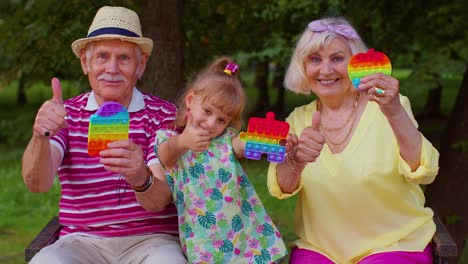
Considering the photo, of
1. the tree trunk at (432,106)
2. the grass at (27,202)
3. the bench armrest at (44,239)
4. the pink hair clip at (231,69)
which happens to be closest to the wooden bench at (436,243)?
the bench armrest at (44,239)

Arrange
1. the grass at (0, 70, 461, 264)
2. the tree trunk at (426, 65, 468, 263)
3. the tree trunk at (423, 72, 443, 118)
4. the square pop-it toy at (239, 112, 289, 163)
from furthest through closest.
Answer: the tree trunk at (423, 72, 443, 118) < the grass at (0, 70, 461, 264) < the tree trunk at (426, 65, 468, 263) < the square pop-it toy at (239, 112, 289, 163)

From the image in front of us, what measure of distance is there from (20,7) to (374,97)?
3.31m

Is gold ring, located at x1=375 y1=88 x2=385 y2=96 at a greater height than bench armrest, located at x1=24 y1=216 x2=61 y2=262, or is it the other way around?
gold ring, located at x1=375 y1=88 x2=385 y2=96

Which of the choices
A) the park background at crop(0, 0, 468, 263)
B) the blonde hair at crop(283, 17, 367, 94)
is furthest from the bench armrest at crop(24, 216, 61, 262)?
the blonde hair at crop(283, 17, 367, 94)

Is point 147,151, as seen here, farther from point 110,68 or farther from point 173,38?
point 173,38

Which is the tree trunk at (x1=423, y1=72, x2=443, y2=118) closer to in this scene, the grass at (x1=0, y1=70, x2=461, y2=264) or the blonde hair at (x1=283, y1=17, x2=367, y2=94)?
the grass at (x1=0, y1=70, x2=461, y2=264)

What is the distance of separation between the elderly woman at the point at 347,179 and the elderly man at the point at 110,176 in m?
0.55

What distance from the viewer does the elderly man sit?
3.21m

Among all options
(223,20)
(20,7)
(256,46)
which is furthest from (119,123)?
(256,46)

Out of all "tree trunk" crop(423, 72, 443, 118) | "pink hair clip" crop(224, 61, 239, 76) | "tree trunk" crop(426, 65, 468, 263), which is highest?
"pink hair clip" crop(224, 61, 239, 76)

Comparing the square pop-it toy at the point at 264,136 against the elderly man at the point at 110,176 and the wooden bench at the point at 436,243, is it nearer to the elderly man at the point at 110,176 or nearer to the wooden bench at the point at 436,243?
the elderly man at the point at 110,176

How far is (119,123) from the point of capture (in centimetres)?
288

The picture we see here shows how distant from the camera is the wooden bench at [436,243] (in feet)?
10.5

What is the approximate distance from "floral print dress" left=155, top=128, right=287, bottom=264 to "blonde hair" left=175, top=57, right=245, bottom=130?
0.48 ft
